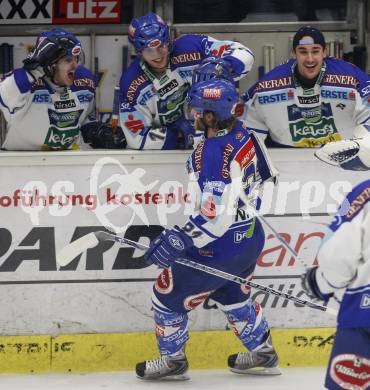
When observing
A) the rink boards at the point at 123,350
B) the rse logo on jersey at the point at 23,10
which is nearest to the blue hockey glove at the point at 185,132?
the rink boards at the point at 123,350

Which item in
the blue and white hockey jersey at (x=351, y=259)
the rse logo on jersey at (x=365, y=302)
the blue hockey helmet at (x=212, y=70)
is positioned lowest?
the rse logo on jersey at (x=365, y=302)

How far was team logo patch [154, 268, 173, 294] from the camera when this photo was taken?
5793 mm

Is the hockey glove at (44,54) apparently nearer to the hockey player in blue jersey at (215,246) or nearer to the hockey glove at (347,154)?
the hockey player in blue jersey at (215,246)

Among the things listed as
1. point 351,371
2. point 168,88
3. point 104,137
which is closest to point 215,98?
point 168,88

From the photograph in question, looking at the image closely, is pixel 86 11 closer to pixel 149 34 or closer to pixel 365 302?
pixel 149 34

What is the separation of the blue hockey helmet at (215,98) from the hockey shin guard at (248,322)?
858 mm

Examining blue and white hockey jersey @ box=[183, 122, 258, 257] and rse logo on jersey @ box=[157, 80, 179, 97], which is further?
rse logo on jersey @ box=[157, 80, 179, 97]

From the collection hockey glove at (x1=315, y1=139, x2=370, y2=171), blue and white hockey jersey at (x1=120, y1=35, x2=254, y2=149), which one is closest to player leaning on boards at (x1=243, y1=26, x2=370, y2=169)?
blue and white hockey jersey at (x1=120, y1=35, x2=254, y2=149)

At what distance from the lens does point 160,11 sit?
7645 millimetres

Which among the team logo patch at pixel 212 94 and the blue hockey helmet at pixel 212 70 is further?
the blue hockey helmet at pixel 212 70

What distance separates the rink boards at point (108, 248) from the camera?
611 centimetres

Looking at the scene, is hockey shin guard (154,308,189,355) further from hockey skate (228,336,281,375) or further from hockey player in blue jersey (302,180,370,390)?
hockey player in blue jersey (302,180,370,390)

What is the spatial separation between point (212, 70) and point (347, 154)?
133 centimetres

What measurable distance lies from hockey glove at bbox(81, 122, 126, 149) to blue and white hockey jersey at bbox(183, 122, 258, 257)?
719 mm
